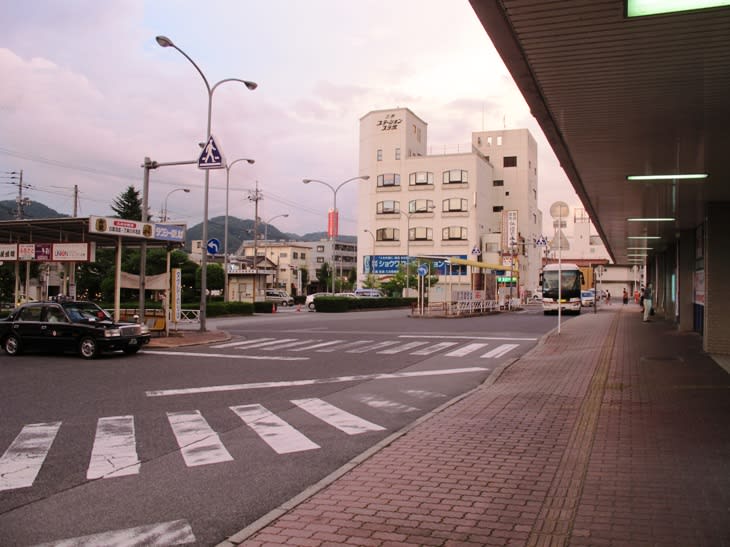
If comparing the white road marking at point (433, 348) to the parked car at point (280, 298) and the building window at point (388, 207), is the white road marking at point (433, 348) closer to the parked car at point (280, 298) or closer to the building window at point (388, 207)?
the parked car at point (280, 298)

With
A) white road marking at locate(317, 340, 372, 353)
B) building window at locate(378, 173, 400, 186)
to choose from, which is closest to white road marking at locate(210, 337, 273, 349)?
white road marking at locate(317, 340, 372, 353)

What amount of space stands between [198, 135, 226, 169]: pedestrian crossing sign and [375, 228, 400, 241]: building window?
6304cm

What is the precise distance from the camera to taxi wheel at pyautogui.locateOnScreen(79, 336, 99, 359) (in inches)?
648

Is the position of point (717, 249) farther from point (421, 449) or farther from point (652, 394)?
point (421, 449)

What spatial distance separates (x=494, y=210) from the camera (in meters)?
92.8

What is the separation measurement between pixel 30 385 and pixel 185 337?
1001cm

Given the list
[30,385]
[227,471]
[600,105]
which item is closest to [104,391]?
[30,385]

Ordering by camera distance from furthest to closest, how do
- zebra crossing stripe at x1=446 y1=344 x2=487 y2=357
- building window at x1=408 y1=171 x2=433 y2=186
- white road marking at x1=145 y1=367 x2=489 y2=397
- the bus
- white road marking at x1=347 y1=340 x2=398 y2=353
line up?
building window at x1=408 y1=171 x2=433 y2=186 < the bus < white road marking at x1=347 y1=340 x2=398 y2=353 < zebra crossing stripe at x1=446 y1=344 x2=487 y2=357 < white road marking at x1=145 y1=367 x2=489 y2=397

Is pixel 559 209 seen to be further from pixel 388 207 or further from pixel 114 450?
pixel 388 207

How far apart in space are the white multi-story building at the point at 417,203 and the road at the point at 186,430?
65.3 meters

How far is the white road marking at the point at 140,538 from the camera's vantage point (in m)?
4.56

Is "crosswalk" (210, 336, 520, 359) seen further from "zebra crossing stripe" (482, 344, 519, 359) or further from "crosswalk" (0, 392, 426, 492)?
"crosswalk" (0, 392, 426, 492)

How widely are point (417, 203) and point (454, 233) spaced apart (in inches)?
250

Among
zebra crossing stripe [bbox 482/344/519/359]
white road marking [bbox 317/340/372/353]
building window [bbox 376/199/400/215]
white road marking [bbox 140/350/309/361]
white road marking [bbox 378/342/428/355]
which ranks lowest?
white road marking [bbox 140/350/309/361]
